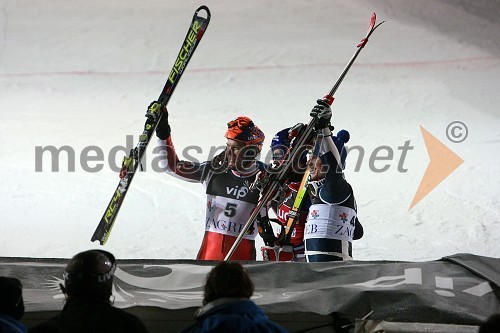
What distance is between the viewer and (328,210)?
16.3 ft

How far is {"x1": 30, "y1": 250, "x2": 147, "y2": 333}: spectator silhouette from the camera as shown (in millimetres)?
2447

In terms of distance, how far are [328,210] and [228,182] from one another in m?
0.89

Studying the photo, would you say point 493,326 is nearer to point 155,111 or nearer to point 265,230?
point 265,230

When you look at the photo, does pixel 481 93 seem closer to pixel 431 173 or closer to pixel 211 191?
pixel 431 173

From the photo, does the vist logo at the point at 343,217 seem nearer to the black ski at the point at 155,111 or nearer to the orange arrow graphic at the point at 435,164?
the black ski at the point at 155,111

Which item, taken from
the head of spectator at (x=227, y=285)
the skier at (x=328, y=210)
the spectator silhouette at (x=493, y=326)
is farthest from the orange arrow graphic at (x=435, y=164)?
the spectator silhouette at (x=493, y=326)

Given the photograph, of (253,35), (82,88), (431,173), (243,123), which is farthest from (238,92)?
(243,123)

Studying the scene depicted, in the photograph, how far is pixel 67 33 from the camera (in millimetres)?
9500

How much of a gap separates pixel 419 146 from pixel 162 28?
3148mm

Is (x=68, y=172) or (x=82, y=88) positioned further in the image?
(x=82, y=88)

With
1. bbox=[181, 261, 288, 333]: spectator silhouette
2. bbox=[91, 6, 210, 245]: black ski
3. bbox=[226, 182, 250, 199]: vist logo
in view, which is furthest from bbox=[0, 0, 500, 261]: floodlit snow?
bbox=[181, 261, 288, 333]: spectator silhouette

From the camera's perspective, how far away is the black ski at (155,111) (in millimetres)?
5617

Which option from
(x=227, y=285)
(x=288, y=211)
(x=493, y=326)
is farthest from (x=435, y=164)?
(x=493, y=326)

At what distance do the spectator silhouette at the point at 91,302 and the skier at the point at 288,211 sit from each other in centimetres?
286
